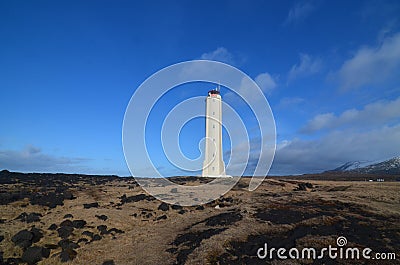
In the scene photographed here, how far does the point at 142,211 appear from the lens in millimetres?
24297

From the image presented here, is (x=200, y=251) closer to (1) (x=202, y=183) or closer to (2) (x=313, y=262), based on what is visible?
(2) (x=313, y=262)

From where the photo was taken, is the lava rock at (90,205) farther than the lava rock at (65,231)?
Yes

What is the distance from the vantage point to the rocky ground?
1334 centimetres

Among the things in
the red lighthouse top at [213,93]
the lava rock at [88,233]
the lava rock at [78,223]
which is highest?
the red lighthouse top at [213,93]

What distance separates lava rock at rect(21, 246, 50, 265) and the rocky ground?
46 millimetres

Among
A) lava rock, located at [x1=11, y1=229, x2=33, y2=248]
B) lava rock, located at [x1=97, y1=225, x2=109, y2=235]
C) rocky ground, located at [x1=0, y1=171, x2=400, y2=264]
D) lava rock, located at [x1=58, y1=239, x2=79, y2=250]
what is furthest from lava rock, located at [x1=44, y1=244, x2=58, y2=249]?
lava rock, located at [x1=97, y1=225, x2=109, y2=235]

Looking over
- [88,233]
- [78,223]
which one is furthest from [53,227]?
[88,233]

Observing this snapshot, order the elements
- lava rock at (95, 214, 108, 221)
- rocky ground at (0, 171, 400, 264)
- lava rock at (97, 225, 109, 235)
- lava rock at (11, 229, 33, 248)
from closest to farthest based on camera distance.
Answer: rocky ground at (0, 171, 400, 264)
lava rock at (11, 229, 33, 248)
lava rock at (97, 225, 109, 235)
lava rock at (95, 214, 108, 221)

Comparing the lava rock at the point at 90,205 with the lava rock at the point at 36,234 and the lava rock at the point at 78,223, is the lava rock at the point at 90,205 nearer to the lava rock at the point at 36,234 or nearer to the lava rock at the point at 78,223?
the lava rock at the point at 78,223

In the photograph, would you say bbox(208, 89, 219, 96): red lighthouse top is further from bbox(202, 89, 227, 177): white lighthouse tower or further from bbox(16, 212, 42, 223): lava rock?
bbox(16, 212, 42, 223): lava rock

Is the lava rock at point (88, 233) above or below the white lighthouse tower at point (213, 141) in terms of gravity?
below

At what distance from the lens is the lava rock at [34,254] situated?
545 inches

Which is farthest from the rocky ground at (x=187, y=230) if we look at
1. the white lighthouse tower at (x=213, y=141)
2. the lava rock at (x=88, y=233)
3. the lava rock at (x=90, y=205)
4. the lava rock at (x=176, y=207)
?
the white lighthouse tower at (x=213, y=141)

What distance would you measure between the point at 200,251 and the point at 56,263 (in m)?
7.12
